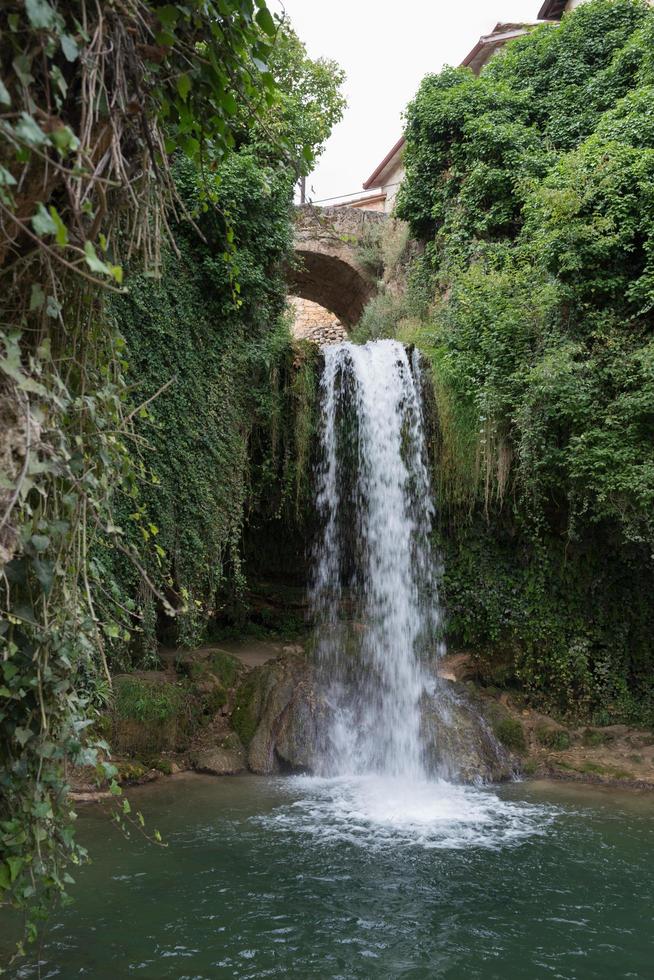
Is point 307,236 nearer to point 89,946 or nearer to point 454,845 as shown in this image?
point 454,845

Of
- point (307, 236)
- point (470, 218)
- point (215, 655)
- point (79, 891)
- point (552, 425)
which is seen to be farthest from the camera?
point (307, 236)

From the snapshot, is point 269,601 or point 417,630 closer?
point 417,630

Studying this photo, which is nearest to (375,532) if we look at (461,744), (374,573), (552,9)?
(374,573)

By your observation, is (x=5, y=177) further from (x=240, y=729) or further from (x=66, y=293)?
(x=240, y=729)

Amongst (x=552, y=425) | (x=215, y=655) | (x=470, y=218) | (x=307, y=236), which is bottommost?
(x=215, y=655)

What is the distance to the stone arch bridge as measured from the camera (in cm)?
1675

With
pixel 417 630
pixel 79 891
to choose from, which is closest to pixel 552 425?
pixel 417 630

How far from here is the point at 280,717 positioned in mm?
8625

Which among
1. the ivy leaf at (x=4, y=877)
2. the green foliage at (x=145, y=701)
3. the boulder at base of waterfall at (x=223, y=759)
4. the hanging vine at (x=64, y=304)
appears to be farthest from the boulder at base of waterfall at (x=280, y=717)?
the ivy leaf at (x=4, y=877)

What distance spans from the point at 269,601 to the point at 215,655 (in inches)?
88.3

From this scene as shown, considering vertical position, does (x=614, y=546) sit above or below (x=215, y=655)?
above

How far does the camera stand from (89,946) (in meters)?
3.96

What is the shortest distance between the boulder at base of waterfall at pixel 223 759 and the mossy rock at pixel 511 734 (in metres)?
2.94

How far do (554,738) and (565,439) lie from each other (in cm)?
356
